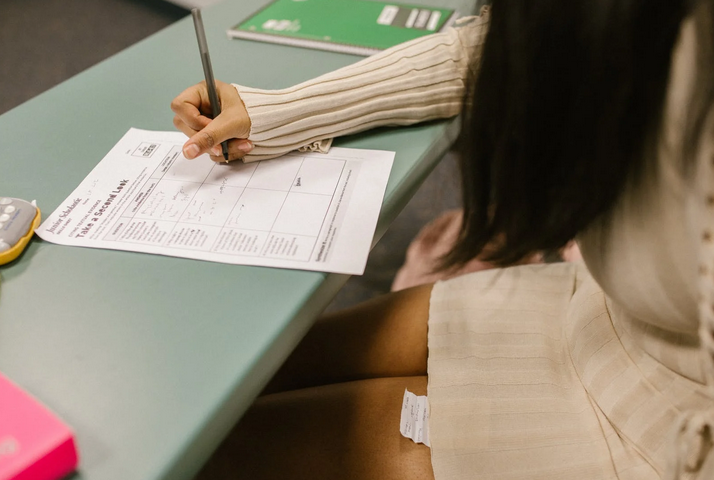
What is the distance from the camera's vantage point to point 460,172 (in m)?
0.47

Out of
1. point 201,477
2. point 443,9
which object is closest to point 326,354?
point 201,477

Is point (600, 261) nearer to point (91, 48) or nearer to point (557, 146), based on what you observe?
point (557, 146)

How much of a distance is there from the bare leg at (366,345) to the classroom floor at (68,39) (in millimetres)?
884

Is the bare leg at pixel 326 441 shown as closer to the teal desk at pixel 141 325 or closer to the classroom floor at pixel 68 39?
the teal desk at pixel 141 325

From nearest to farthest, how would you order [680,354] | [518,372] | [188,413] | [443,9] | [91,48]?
[188,413] → [680,354] → [518,372] → [443,9] → [91,48]

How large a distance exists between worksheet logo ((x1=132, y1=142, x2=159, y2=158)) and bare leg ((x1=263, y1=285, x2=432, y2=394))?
0.96 feet

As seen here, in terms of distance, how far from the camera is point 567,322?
611mm

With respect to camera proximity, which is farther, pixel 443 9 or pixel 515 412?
pixel 443 9

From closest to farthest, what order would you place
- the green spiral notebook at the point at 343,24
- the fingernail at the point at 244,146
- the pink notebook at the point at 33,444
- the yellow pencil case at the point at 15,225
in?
1. the pink notebook at the point at 33,444
2. the yellow pencil case at the point at 15,225
3. the fingernail at the point at 244,146
4. the green spiral notebook at the point at 343,24

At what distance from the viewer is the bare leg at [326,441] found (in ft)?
1.78

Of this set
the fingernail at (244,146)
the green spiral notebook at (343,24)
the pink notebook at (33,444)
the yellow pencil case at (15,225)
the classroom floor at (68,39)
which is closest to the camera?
the pink notebook at (33,444)

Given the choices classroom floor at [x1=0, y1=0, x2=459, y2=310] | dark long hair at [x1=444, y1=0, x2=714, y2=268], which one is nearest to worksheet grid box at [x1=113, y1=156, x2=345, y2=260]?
dark long hair at [x1=444, y1=0, x2=714, y2=268]

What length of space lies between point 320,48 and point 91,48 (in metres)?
1.57

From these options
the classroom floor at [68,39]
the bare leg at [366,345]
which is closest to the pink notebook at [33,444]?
the bare leg at [366,345]
